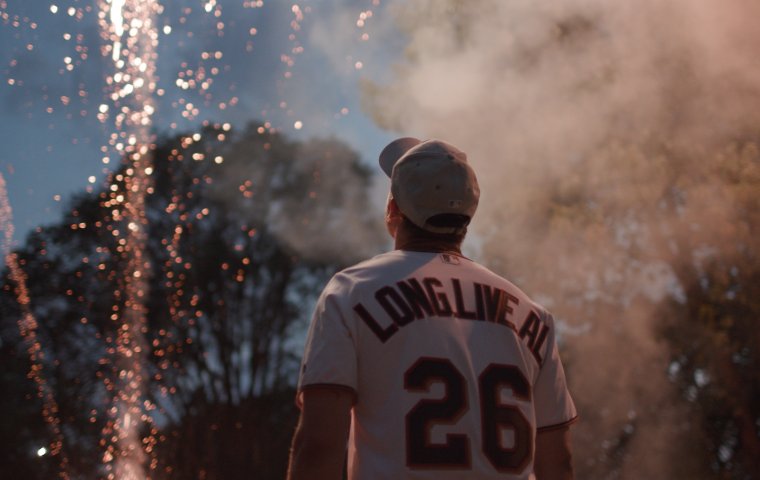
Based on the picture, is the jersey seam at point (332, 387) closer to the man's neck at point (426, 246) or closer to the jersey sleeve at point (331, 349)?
the jersey sleeve at point (331, 349)

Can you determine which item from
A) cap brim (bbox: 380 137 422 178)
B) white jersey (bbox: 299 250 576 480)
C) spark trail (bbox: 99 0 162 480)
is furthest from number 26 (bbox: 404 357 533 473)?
spark trail (bbox: 99 0 162 480)

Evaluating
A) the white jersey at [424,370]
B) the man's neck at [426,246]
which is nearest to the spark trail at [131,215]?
the man's neck at [426,246]

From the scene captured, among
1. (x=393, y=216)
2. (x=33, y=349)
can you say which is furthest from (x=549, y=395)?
(x=33, y=349)

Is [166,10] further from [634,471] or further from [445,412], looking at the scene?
[445,412]

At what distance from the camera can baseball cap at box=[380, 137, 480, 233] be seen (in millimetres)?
1926

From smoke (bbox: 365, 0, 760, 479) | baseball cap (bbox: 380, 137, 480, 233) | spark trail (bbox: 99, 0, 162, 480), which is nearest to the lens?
baseball cap (bbox: 380, 137, 480, 233)

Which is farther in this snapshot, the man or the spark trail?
the spark trail

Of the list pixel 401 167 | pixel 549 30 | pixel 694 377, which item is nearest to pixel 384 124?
pixel 549 30

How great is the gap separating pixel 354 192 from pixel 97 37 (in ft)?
41.1

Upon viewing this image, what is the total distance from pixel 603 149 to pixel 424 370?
7287mm

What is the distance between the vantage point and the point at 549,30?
8352 millimetres

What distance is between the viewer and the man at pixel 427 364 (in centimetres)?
167

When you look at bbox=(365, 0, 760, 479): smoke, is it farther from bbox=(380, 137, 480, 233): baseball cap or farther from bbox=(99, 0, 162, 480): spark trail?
bbox=(380, 137, 480, 233): baseball cap

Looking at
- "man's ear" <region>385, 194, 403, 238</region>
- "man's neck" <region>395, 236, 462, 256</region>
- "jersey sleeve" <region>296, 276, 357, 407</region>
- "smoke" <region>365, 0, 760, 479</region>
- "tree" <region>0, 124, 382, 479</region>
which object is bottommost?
"jersey sleeve" <region>296, 276, 357, 407</region>
